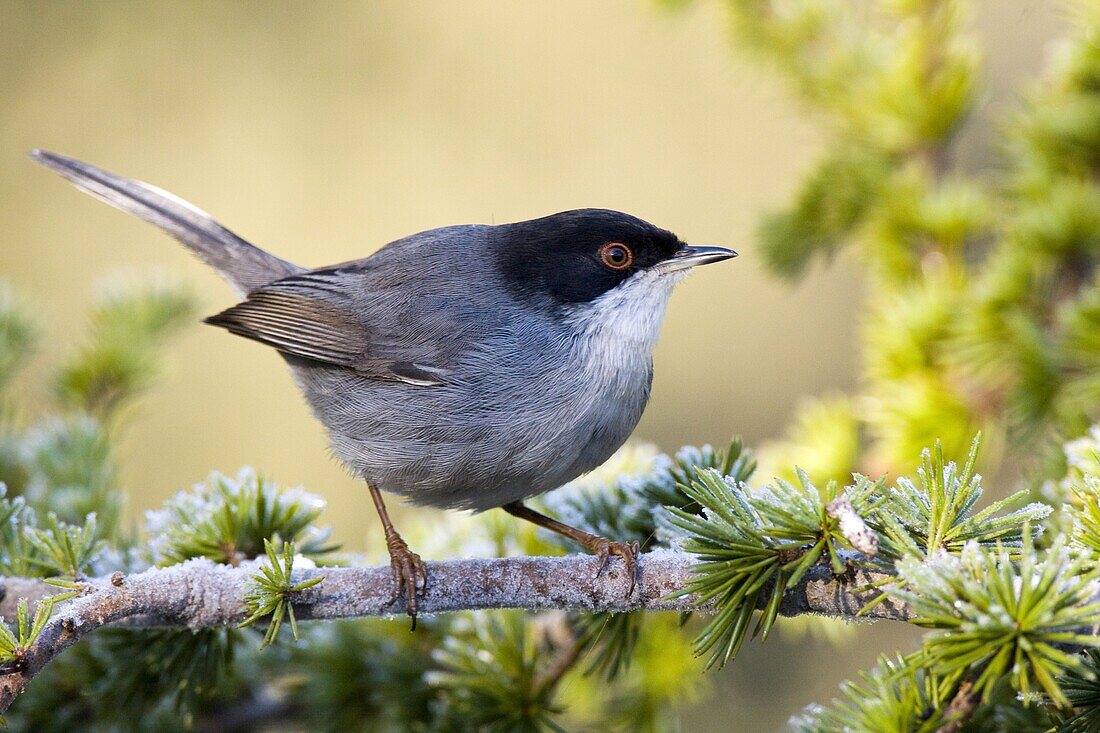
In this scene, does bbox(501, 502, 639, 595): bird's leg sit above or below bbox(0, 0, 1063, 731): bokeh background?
below

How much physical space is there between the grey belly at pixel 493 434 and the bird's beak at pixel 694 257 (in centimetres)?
39

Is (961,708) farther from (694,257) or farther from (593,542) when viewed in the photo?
(694,257)

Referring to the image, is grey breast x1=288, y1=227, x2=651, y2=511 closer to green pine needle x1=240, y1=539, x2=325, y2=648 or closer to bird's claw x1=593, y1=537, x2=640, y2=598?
bird's claw x1=593, y1=537, x2=640, y2=598

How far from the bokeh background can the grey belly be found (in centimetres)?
404

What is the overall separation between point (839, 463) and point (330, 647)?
1814 millimetres

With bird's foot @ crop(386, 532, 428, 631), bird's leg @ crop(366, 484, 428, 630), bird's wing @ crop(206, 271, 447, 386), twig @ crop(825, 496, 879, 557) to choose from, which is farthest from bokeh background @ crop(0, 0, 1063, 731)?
twig @ crop(825, 496, 879, 557)

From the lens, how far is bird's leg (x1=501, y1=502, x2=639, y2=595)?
205 centimetres

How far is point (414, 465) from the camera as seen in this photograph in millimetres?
3109

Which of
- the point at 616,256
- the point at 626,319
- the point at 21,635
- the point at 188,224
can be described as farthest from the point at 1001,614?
the point at 188,224

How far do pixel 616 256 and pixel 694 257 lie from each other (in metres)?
0.27

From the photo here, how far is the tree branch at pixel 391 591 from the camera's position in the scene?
73.0 inches

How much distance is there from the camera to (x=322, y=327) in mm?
3701

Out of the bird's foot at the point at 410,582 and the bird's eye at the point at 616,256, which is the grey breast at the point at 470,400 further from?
the bird's foot at the point at 410,582

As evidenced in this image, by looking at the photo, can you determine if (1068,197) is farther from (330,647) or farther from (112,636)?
(112,636)
